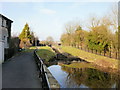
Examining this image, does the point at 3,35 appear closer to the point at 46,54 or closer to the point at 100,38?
the point at 46,54

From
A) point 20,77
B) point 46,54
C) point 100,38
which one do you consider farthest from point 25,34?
point 20,77

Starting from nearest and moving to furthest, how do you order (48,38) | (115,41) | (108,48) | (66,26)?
(115,41) → (108,48) → (66,26) → (48,38)

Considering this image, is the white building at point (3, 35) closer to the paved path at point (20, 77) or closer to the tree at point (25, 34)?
the paved path at point (20, 77)

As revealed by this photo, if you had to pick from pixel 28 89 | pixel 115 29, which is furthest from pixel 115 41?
pixel 28 89

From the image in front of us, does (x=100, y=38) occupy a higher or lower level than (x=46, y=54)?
higher

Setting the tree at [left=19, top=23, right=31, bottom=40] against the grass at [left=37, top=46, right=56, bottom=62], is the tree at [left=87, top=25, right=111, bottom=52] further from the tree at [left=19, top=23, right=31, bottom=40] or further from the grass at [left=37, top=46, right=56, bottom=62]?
the tree at [left=19, top=23, right=31, bottom=40]

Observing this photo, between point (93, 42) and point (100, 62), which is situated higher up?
point (93, 42)

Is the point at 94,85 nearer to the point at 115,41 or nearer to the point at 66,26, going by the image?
the point at 115,41

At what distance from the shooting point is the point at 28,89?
550cm

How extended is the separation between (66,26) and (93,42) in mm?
29326

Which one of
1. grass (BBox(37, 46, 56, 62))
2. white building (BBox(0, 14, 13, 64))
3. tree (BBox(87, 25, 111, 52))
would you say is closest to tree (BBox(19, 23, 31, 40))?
grass (BBox(37, 46, 56, 62))

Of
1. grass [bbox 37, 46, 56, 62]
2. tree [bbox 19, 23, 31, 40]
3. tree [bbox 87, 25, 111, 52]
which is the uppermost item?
tree [bbox 19, 23, 31, 40]

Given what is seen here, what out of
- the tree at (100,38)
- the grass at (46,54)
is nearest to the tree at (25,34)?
the grass at (46,54)

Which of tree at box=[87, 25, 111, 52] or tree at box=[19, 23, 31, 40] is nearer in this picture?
tree at box=[87, 25, 111, 52]
